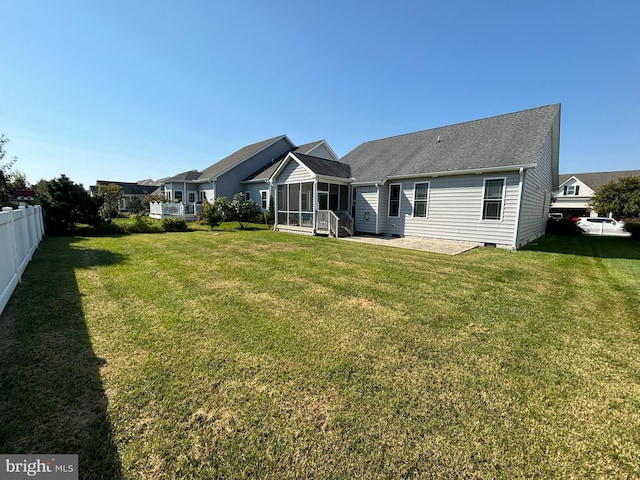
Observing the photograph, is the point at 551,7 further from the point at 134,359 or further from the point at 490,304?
the point at 134,359

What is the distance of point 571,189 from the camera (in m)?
39.1

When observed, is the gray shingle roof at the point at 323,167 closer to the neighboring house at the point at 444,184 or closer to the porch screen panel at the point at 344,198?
the neighboring house at the point at 444,184

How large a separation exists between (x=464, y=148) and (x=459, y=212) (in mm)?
3412

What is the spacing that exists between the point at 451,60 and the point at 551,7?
173 inches

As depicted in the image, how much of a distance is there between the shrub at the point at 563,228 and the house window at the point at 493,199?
37.9 feet

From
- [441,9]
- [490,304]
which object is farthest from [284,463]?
[441,9]

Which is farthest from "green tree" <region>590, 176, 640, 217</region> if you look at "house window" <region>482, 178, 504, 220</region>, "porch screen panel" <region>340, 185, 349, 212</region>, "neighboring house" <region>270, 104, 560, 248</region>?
"porch screen panel" <region>340, 185, 349, 212</region>

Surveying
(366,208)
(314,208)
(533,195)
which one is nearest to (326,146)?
(366,208)

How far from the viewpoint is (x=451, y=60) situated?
551 inches

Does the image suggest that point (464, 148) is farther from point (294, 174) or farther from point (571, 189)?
point (571, 189)

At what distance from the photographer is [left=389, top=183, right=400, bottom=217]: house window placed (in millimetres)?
14047

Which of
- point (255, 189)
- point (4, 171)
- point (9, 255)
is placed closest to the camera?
point (9, 255)

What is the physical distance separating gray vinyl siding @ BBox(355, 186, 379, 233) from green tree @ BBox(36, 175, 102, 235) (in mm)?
13353

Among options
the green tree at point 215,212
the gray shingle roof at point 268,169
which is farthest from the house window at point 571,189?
→ the green tree at point 215,212
